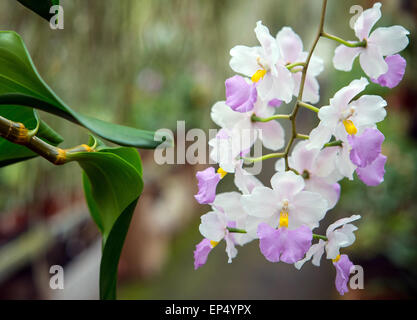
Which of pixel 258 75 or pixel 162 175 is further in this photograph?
pixel 162 175

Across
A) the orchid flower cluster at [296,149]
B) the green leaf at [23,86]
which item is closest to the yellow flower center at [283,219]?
the orchid flower cluster at [296,149]

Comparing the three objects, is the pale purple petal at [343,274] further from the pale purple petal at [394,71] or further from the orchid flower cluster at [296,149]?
the pale purple petal at [394,71]

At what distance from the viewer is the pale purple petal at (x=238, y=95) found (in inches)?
10.1

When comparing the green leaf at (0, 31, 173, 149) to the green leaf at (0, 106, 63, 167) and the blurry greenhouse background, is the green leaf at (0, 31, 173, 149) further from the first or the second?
the blurry greenhouse background

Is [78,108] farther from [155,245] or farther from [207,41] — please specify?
[155,245]

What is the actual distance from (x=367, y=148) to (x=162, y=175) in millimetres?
1782

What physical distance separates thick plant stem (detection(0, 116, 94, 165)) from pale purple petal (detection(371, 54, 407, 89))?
224mm

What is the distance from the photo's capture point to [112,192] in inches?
11.1

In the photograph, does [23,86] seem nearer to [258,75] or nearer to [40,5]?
[40,5]

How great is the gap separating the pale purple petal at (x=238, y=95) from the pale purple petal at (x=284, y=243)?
79mm

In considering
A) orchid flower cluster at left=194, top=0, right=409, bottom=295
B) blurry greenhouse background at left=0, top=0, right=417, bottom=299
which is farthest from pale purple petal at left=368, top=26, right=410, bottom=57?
blurry greenhouse background at left=0, top=0, right=417, bottom=299

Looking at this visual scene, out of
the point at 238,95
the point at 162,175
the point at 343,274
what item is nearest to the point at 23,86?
the point at 238,95

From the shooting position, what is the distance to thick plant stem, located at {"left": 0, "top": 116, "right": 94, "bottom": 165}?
9.5 inches
